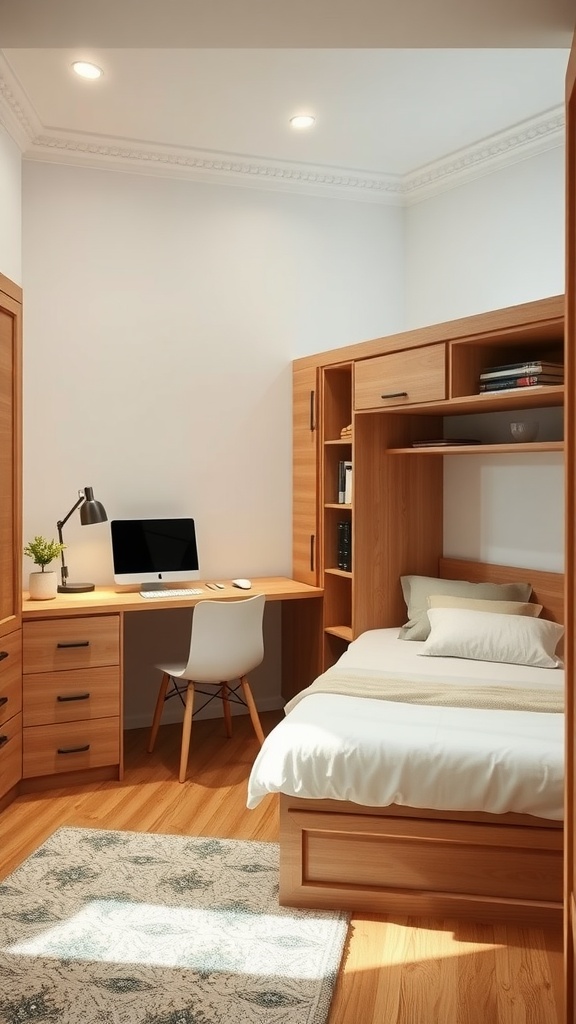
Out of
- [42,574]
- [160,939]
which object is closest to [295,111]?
[42,574]

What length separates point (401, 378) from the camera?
3670 mm

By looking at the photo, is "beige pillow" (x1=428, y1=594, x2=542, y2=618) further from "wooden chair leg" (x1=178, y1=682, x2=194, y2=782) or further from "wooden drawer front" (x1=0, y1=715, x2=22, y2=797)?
"wooden drawer front" (x1=0, y1=715, x2=22, y2=797)

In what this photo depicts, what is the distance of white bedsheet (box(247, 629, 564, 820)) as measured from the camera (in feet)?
7.86

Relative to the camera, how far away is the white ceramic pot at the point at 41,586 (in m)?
3.77

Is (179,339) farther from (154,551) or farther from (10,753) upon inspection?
(10,753)

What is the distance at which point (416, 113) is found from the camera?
3.85 metres

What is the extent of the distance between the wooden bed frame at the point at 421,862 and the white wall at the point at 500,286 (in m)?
1.54

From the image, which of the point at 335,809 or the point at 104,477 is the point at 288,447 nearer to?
the point at 104,477

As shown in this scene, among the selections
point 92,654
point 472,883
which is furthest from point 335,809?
point 92,654

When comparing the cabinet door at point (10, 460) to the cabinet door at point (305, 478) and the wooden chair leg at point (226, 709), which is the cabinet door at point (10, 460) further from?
the cabinet door at point (305, 478)

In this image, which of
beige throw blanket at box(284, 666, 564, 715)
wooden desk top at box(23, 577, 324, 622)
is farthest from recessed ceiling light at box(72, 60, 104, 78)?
beige throw blanket at box(284, 666, 564, 715)

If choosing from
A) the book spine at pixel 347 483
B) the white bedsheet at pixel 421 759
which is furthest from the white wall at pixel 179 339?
the white bedsheet at pixel 421 759

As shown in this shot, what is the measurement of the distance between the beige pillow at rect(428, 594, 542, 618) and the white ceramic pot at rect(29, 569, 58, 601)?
5.83 feet

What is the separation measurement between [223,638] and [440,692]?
1.13m
